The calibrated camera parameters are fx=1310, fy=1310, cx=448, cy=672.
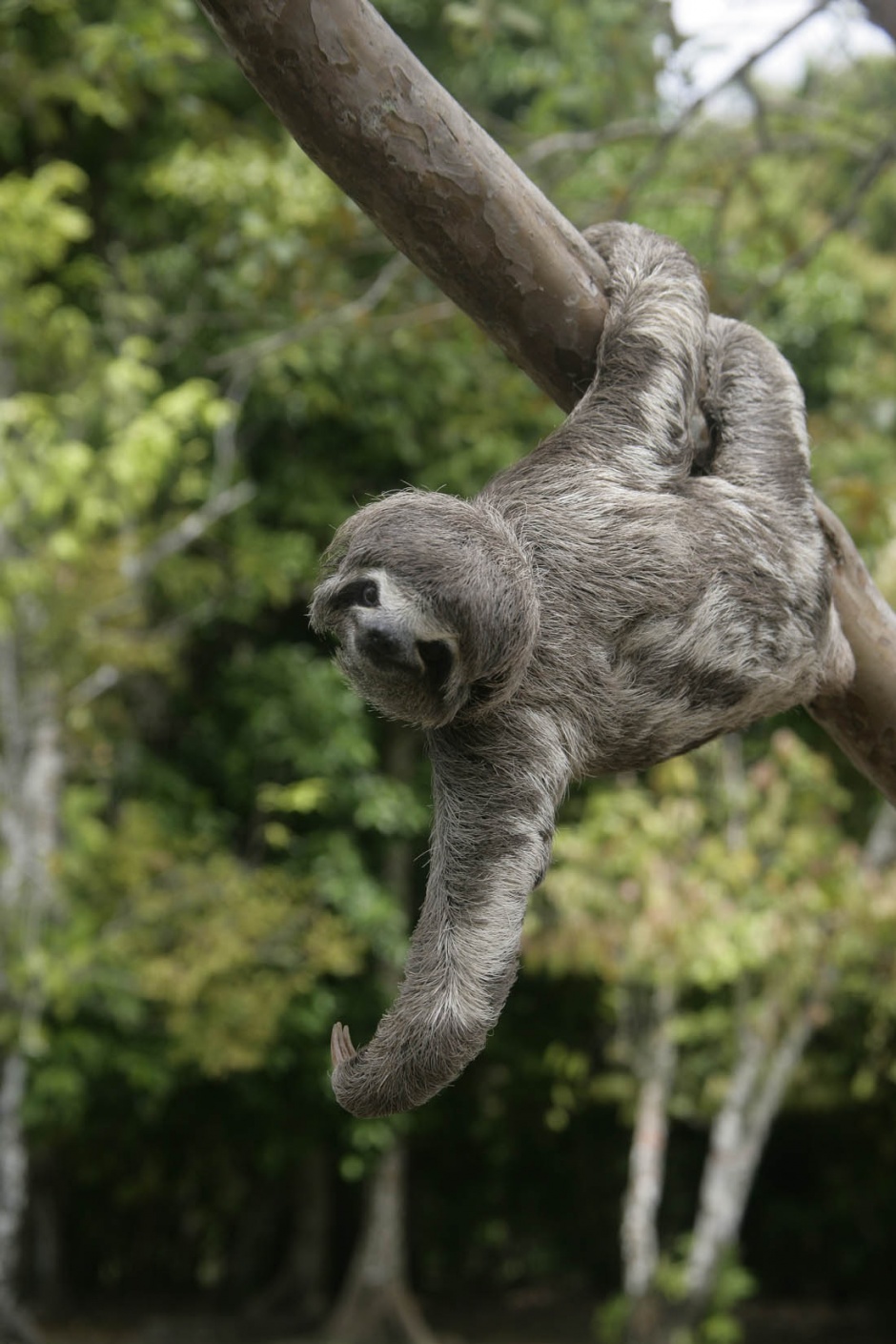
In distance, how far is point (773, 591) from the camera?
204 centimetres

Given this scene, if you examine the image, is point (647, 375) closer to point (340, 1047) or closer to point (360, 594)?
point (360, 594)

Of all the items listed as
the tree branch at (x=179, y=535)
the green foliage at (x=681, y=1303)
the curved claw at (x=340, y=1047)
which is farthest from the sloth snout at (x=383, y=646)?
the green foliage at (x=681, y=1303)

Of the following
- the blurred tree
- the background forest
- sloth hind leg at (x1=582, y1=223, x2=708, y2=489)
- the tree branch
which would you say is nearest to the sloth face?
sloth hind leg at (x1=582, y1=223, x2=708, y2=489)

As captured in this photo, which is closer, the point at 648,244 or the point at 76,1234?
the point at 648,244

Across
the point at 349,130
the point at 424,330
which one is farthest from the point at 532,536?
Answer: the point at 424,330

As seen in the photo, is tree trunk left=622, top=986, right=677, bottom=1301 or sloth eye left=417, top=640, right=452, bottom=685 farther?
tree trunk left=622, top=986, right=677, bottom=1301

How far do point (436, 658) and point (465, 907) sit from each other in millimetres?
377

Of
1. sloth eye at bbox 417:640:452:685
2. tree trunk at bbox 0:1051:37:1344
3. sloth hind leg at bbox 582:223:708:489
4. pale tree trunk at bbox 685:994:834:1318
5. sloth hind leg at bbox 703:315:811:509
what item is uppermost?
sloth eye at bbox 417:640:452:685

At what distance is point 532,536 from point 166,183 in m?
6.47

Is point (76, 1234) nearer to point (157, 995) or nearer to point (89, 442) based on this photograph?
point (157, 995)

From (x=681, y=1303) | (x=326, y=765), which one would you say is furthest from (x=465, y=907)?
(x=681, y=1303)

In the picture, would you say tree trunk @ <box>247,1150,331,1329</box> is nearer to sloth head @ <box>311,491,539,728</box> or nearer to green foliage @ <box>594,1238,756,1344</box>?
green foliage @ <box>594,1238,756,1344</box>

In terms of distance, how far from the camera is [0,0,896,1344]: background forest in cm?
630

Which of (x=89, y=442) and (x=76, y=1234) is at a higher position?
(x=89, y=442)
